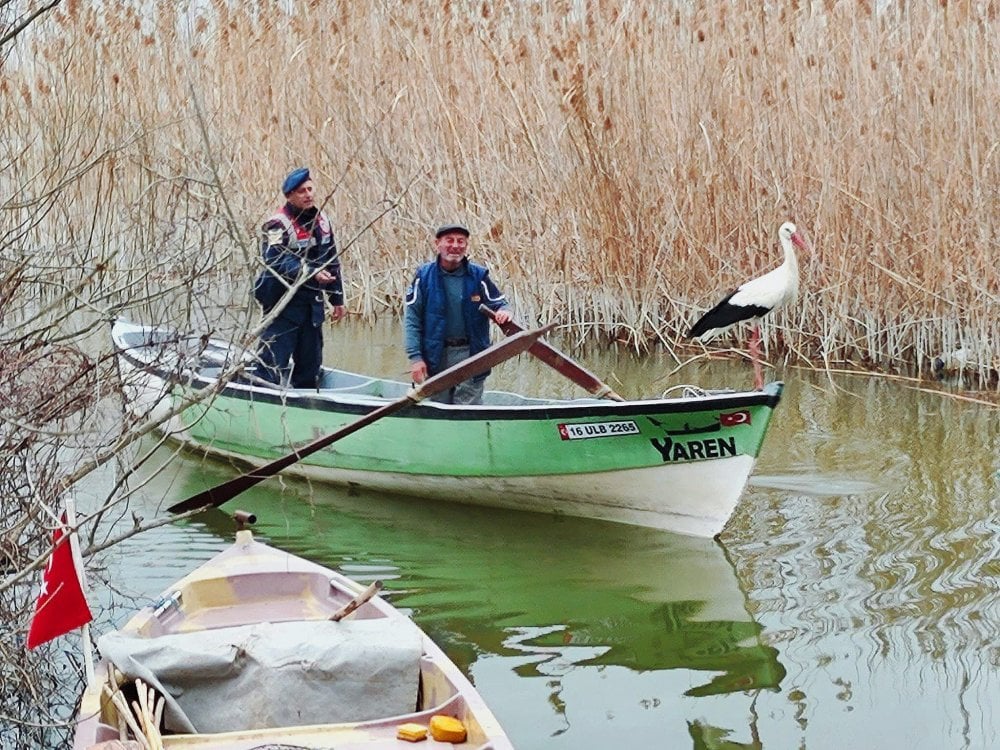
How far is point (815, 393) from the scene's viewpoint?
10.6m

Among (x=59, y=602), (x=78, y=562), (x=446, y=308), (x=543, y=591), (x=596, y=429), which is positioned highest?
(x=446, y=308)

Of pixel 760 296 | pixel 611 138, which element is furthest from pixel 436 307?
pixel 611 138

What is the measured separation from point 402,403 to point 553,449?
78 cm

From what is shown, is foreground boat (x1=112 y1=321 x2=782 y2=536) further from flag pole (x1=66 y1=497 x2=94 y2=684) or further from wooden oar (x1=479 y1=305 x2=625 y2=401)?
flag pole (x1=66 y1=497 x2=94 y2=684)

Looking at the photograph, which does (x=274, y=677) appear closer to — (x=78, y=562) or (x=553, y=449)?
(x=78, y=562)

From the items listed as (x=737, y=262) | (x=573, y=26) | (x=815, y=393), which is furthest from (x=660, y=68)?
(x=815, y=393)

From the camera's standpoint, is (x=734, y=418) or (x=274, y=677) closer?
(x=274, y=677)

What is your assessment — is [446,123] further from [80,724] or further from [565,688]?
[80,724]

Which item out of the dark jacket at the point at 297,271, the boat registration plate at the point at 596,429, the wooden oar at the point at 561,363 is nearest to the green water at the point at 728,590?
the boat registration plate at the point at 596,429

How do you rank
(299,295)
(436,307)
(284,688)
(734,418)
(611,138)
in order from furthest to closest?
(611,138) → (299,295) → (436,307) → (734,418) → (284,688)

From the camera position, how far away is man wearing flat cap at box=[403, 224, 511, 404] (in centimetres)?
811

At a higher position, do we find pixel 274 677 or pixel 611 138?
pixel 611 138

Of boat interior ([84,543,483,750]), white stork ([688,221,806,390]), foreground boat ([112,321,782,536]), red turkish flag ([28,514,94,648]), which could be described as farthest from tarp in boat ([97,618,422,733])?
white stork ([688,221,806,390])

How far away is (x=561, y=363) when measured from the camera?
25.6 feet
